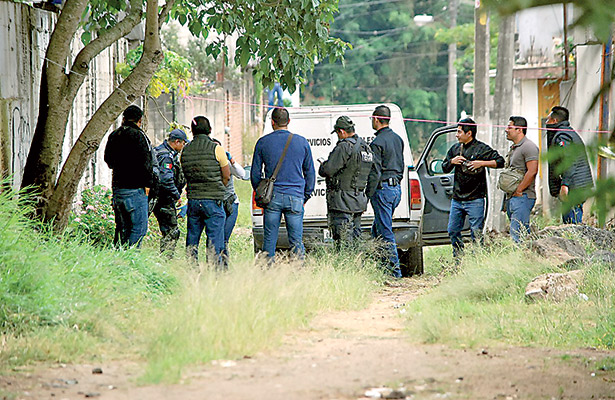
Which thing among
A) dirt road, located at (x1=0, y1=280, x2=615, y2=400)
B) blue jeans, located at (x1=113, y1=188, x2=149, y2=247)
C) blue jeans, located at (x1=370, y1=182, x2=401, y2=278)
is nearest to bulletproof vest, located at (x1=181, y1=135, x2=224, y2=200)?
blue jeans, located at (x1=113, y1=188, x2=149, y2=247)

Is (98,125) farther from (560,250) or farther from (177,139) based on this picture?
(560,250)

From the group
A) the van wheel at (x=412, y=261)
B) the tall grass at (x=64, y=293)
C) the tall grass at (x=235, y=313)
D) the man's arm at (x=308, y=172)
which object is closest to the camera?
the tall grass at (x=235, y=313)

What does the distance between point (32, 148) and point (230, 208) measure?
2.04 metres

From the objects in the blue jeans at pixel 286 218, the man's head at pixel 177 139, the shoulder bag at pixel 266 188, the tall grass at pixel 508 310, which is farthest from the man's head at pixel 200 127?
the tall grass at pixel 508 310

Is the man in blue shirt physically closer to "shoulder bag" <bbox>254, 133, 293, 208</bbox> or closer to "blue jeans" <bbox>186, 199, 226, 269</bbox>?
"shoulder bag" <bbox>254, 133, 293, 208</bbox>

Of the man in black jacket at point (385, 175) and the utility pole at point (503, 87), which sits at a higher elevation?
the utility pole at point (503, 87)

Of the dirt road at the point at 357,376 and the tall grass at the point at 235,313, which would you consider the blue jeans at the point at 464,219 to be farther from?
the dirt road at the point at 357,376

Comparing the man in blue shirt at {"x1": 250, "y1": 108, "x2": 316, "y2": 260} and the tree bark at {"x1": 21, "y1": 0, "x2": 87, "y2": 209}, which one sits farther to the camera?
the man in blue shirt at {"x1": 250, "y1": 108, "x2": 316, "y2": 260}

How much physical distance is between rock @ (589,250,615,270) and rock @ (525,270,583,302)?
0.51 meters

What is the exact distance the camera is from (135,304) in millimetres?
6688

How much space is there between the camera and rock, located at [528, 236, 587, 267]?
27.9 ft

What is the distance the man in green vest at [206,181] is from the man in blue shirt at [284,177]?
38 centimetres

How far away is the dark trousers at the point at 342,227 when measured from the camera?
31.0ft

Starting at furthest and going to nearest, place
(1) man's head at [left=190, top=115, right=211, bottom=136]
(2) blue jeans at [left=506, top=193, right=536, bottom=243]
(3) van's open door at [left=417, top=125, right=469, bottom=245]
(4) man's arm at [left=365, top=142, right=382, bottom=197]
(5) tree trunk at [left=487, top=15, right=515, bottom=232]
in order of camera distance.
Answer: (5) tree trunk at [left=487, top=15, right=515, bottom=232] → (3) van's open door at [left=417, top=125, right=469, bottom=245] → (2) blue jeans at [left=506, top=193, right=536, bottom=243] → (4) man's arm at [left=365, top=142, right=382, bottom=197] → (1) man's head at [left=190, top=115, right=211, bottom=136]
